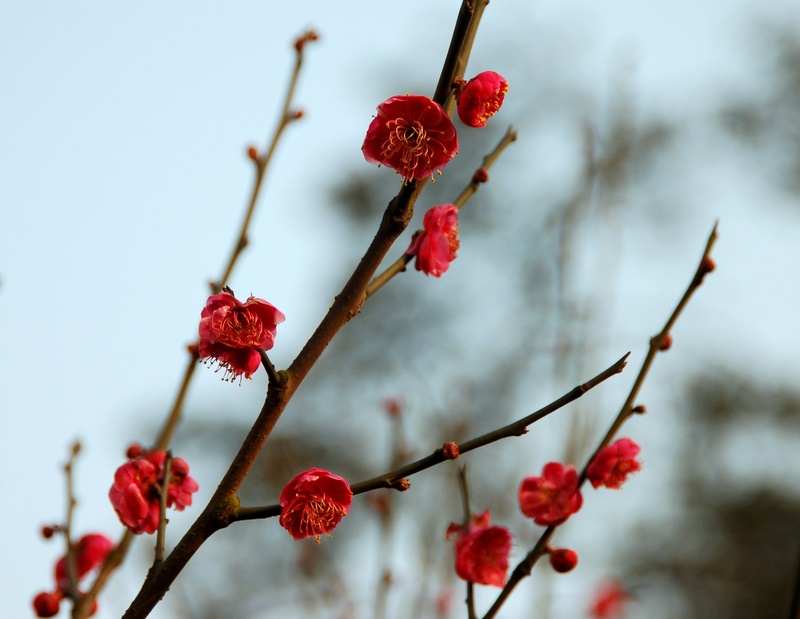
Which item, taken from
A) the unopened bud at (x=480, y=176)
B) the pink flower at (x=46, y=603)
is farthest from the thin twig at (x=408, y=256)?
the pink flower at (x=46, y=603)

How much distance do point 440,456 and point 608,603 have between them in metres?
3.70

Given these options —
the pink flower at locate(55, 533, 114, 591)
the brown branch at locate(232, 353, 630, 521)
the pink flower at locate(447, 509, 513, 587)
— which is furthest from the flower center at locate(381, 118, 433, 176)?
the pink flower at locate(55, 533, 114, 591)

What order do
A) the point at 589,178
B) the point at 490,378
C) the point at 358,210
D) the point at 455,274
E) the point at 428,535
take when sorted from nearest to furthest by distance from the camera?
the point at 428,535 → the point at 589,178 → the point at 490,378 → the point at 455,274 → the point at 358,210

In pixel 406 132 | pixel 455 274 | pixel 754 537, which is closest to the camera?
pixel 406 132

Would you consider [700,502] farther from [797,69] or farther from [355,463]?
[797,69]

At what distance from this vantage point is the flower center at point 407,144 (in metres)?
1.28

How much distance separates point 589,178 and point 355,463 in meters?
6.20

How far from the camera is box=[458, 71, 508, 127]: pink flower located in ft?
4.25

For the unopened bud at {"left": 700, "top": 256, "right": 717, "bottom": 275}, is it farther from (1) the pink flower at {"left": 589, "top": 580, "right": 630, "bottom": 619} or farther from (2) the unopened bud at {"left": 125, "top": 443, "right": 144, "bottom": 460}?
(1) the pink flower at {"left": 589, "top": 580, "right": 630, "bottom": 619}

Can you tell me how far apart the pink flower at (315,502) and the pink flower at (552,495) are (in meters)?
0.44

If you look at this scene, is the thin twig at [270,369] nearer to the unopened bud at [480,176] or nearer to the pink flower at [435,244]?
the pink flower at [435,244]

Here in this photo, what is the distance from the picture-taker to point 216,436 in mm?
11539

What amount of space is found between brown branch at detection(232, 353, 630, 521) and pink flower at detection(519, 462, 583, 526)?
17.5 inches

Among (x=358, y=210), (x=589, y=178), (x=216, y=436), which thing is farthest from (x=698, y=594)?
(x=589, y=178)
